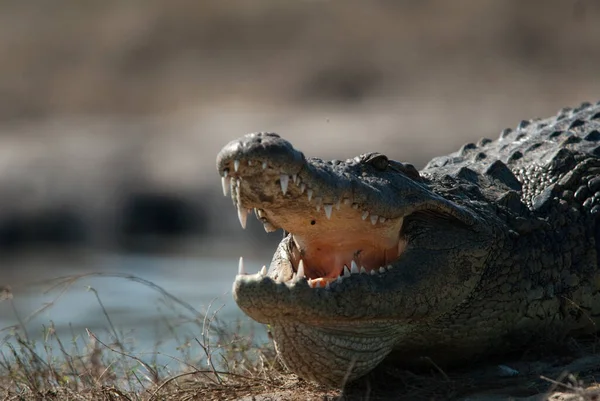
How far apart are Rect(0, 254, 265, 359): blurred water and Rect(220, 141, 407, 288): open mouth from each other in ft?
10.3

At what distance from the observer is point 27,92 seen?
74.4 ft

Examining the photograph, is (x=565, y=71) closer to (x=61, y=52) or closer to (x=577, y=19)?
(x=577, y=19)

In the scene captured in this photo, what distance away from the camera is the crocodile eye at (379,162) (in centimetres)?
444

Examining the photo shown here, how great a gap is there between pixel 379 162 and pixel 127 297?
25.3ft

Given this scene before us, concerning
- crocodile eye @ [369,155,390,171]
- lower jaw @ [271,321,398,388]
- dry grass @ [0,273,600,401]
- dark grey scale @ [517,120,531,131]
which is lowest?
dry grass @ [0,273,600,401]

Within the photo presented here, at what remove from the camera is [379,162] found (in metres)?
4.46

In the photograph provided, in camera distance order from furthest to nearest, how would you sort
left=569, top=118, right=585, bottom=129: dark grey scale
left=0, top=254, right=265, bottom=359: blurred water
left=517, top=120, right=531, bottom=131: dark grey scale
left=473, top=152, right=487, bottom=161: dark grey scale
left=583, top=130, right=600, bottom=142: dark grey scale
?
left=0, top=254, right=265, bottom=359: blurred water < left=517, top=120, right=531, bottom=131: dark grey scale < left=569, top=118, right=585, bottom=129: dark grey scale < left=583, top=130, right=600, bottom=142: dark grey scale < left=473, top=152, right=487, bottom=161: dark grey scale

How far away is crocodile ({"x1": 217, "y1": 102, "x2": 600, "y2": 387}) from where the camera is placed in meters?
4.04

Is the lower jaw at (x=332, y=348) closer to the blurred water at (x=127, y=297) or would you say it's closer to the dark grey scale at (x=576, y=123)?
the dark grey scale at (x=576, y=123)

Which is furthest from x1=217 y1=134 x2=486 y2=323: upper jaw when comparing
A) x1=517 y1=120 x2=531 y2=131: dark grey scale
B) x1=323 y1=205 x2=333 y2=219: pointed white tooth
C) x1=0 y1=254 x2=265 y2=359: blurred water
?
x1=0 y1=254 x2=265 y2=359: blurred water

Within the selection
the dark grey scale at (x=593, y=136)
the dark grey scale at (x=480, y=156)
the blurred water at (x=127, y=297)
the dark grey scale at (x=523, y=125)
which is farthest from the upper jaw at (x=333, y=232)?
the blurred water at (x=127, y=297)

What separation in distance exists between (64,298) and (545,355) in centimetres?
816

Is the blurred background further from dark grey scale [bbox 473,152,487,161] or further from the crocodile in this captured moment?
the crocodile

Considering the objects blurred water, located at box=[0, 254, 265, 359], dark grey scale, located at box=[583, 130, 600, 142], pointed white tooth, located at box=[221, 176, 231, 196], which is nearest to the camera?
pointed white tooth, located at box=[221, 176, 231, 196]
